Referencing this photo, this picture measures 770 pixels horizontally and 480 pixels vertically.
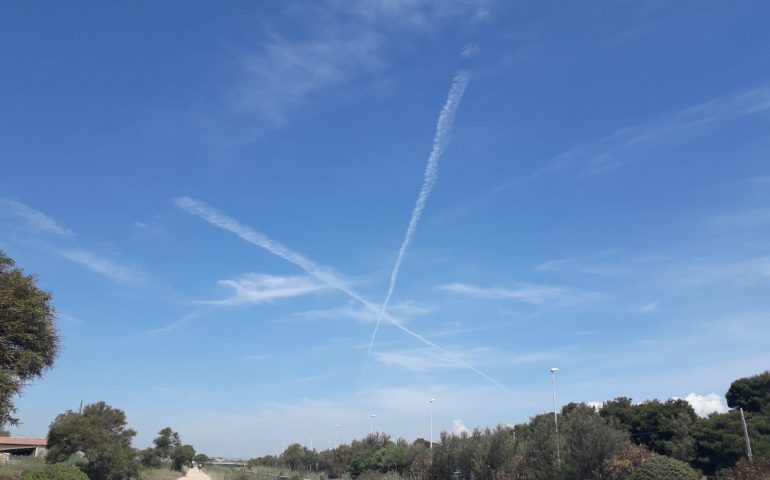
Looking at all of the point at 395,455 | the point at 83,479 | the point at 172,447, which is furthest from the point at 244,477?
the point at 83,479

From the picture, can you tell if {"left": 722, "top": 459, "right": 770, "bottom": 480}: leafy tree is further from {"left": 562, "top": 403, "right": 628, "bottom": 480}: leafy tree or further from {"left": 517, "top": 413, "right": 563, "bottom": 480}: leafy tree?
{"left": 517, "top": 413, "right": 563, "bottom": 480}: leafy tree

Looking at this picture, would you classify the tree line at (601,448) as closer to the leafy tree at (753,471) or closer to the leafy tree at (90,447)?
the leafy tree at (753,471)

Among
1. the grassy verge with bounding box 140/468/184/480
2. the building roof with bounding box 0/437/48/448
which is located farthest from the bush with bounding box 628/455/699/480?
the building roof with bounding box 0/437/48/448

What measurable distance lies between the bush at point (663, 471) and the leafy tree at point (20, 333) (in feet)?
78.1

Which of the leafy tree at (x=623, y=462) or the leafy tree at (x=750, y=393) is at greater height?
the leafy tree at (x=750, y=393)

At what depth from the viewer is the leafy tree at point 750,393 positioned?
6956 centimetres

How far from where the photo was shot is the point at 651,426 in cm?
5856

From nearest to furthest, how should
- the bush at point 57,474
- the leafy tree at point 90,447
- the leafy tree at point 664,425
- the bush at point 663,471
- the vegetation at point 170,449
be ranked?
1. the bush at point 57,474
2. the bush at point 663,471
3. the leafy tree at point 90,447
4. the leafy tree at point 664,425
5. the vegetation at point 170,449

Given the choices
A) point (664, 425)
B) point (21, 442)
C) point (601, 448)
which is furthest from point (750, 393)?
point (21, 442)

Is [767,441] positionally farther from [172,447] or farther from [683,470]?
[172,447]

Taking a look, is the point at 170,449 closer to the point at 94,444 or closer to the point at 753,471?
the point at 94,444

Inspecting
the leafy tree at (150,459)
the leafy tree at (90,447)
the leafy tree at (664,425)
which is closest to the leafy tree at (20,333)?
the leafy tree at (90,447)

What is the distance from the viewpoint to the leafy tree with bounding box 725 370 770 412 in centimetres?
6956

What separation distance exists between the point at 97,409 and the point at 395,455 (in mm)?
24702
